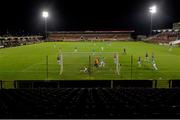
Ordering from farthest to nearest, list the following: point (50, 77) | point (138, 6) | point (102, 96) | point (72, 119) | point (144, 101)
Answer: point (138, 6), point (50, 77), point (102, 96), point (144, 101), point (72, 119)

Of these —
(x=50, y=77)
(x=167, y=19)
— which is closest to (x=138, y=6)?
(x=167, y=19)

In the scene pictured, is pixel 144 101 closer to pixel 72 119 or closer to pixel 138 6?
pixel 72 119

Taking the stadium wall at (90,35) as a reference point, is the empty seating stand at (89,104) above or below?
below

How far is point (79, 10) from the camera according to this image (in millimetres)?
139625

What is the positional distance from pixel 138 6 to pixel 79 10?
27.3m

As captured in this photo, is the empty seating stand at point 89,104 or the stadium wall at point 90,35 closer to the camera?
the empty seating stand at point 89,104

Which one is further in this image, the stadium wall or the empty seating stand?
the stadium wall

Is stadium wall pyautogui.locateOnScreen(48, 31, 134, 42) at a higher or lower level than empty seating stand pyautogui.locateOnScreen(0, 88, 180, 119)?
higher

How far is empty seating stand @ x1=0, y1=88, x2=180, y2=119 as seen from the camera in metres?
13.3

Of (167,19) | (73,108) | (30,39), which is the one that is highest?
(167,19)

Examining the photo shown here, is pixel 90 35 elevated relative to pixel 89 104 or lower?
elevated

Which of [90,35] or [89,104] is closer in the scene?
[89,104]

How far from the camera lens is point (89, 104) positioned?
50.8ft

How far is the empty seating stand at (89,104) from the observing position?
13.3 meters
